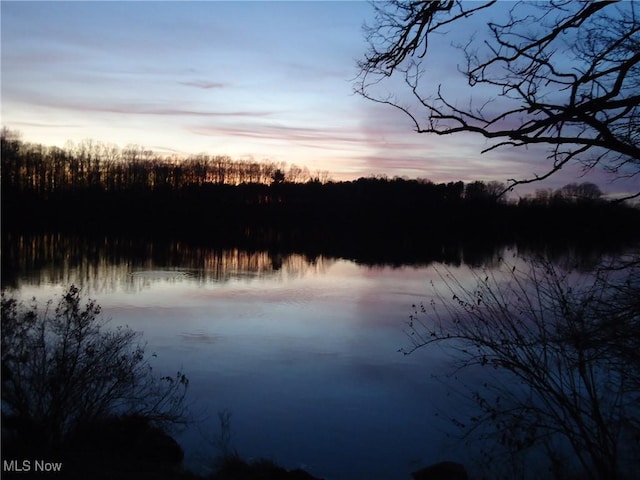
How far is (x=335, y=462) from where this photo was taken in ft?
25.7

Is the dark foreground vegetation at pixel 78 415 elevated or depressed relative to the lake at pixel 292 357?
elevated

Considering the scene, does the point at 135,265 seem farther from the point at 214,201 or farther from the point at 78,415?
the point at 214,201

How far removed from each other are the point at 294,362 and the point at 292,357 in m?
0.41

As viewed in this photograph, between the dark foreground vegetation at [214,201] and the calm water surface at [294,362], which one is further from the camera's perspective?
the dark foreground vegetation at [214,201]

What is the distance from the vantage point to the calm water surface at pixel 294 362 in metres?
8.33

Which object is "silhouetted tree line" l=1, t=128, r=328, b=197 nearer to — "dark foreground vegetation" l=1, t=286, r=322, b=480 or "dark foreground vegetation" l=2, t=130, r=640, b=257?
"dark foreground vegetation" l=2, t=130, r=640, b=257

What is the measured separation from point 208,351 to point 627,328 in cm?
1025

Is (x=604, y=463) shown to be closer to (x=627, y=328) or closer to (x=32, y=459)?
(x=627, y=328)

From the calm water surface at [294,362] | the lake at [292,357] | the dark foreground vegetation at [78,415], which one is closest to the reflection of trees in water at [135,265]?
the lake at [292,357]

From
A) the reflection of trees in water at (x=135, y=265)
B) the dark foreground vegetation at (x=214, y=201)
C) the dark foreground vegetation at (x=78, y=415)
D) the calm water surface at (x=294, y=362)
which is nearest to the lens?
the dark foreground vegetation at (x=78, y=415)

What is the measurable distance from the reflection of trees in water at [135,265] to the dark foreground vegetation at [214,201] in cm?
2097

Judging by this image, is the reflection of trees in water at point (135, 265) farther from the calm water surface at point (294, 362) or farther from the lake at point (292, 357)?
the calm water surface at point (294, 362)

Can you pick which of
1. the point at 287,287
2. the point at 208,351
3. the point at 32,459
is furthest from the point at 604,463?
the point at 287,287

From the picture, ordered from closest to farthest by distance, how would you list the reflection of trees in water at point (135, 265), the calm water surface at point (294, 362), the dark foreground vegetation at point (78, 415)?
the dark foreground vegetation at point (78, 415), the calm water surface at point (294, 362), the reflection of trees in water at point (135, 265)
